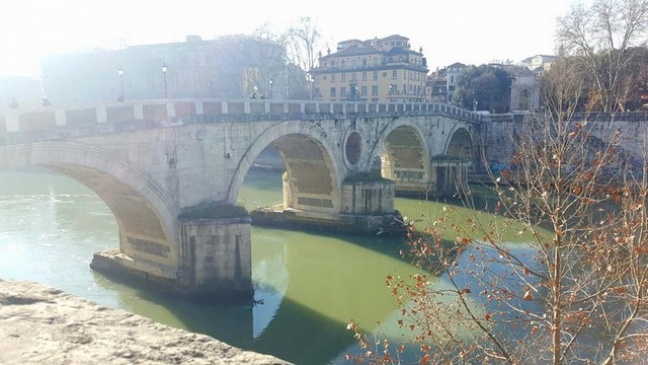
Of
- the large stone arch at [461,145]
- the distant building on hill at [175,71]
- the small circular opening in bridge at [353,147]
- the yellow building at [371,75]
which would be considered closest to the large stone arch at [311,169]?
the small circular opening in bridge at [353,147]

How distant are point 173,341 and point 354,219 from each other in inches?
739

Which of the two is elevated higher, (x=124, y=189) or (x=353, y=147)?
(x=353, y=147)

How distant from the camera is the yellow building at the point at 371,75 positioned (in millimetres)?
52281

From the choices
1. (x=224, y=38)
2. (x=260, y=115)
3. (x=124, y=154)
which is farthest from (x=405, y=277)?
(x=224, y=38)

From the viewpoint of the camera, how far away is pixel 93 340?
301 cm

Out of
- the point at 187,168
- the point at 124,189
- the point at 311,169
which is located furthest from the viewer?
the point at 311,169

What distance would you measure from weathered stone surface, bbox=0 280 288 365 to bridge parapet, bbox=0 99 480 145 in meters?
8.17

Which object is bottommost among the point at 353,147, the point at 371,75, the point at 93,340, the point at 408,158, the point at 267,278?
the point at 267,278

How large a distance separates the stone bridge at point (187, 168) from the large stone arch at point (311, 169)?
6 cm

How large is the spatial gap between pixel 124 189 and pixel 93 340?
11398mm

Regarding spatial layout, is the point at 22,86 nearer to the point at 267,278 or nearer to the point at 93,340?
the point at 267,278

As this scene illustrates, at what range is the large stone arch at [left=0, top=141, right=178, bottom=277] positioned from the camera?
11.0m

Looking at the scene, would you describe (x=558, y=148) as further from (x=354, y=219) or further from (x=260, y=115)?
(x=354, y=219)

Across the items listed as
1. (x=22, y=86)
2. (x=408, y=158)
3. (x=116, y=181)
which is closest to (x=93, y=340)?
(x=116, y=181)
